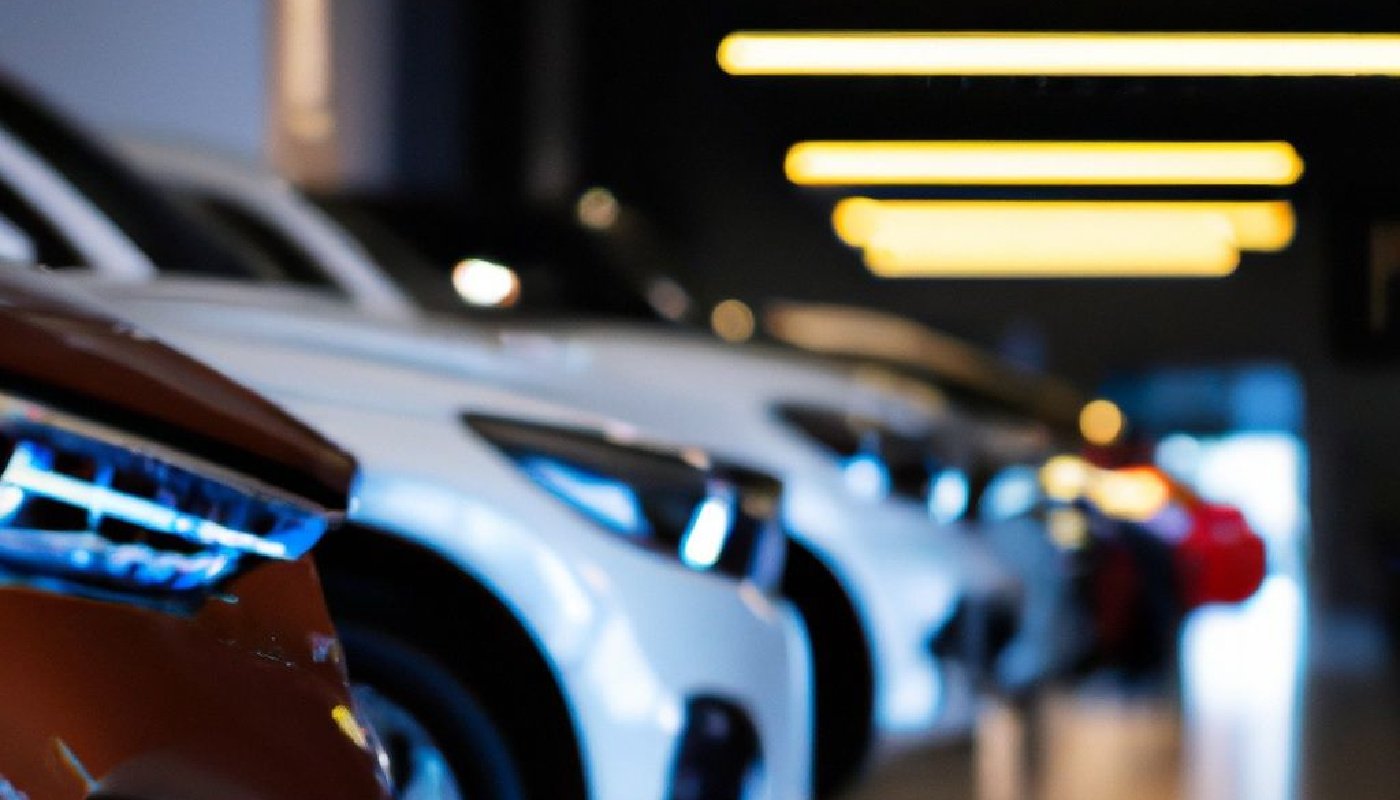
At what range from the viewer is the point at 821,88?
16609mm

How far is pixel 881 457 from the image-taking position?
15.6 ft

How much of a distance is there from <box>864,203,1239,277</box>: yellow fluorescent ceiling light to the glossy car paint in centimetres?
1806

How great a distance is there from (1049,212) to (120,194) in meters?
17.0

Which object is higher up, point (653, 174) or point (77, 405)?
point (653, 174)

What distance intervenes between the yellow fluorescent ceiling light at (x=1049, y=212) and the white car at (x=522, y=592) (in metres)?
16.6

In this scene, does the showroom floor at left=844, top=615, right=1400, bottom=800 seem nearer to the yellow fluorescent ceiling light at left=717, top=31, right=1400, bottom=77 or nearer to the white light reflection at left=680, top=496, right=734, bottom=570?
the white light reflection at left=680, top=496, right=734, bottom=570

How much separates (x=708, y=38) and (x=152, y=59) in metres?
11.1

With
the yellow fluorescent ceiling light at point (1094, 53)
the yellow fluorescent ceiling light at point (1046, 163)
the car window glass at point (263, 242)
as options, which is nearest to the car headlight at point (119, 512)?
the car window glass at point (263, 242)

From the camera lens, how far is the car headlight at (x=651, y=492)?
2.78 meters

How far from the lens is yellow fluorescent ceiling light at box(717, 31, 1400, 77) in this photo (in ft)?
45.9

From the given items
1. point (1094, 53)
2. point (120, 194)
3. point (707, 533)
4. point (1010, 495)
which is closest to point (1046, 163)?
point (1094, 53)

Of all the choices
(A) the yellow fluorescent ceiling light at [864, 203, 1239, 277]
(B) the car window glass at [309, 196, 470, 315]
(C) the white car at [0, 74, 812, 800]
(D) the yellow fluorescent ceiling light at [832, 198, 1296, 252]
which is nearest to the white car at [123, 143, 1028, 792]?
(B) the car window glass at [309, 196, 470, 315]

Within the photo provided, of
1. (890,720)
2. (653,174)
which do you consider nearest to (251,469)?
(890,720)

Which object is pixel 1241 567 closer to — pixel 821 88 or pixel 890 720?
pixel 890 720
